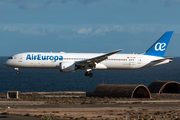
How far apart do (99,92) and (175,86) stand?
28449mm

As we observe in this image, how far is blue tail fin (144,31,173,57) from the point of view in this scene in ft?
257

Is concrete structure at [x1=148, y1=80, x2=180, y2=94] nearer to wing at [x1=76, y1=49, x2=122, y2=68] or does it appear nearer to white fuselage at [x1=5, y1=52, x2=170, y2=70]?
white fuselage at [x1=5, y1=52, x2=170, y2=70]

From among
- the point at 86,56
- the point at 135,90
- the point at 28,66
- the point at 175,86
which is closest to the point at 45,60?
the point at 28,66

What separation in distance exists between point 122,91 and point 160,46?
16543mm

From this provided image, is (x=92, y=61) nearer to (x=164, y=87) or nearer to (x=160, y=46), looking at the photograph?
(x=160, y=46)

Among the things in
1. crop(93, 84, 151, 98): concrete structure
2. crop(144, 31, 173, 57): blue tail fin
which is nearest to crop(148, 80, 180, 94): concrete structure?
crop(144, 31, 173, 57): blue tail fin

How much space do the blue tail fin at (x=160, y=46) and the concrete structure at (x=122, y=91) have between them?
9.21 metres

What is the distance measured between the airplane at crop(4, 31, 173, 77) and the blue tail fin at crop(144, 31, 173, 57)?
124 inches

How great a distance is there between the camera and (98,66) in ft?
230

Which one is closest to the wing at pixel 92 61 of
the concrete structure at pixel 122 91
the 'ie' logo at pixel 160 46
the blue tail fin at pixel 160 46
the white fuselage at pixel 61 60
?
the white fuselage at pixel 61 60

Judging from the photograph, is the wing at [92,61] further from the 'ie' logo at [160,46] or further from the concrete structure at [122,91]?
the 'ie' logo at [160,46]

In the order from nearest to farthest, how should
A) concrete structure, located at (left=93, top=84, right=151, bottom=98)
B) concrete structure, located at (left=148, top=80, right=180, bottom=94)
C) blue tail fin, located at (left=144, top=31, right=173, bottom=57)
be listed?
concrete structure, located at (left=93, top=84, right=151, bottom=98) < blue tail fin, located at (left=144, top=31, right=173, bottom=57) < concrete structure, located at (left=148, top=80, right=180, bottom=94)

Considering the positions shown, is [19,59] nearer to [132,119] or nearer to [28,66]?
[28,66]

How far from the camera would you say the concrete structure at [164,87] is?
290ft
